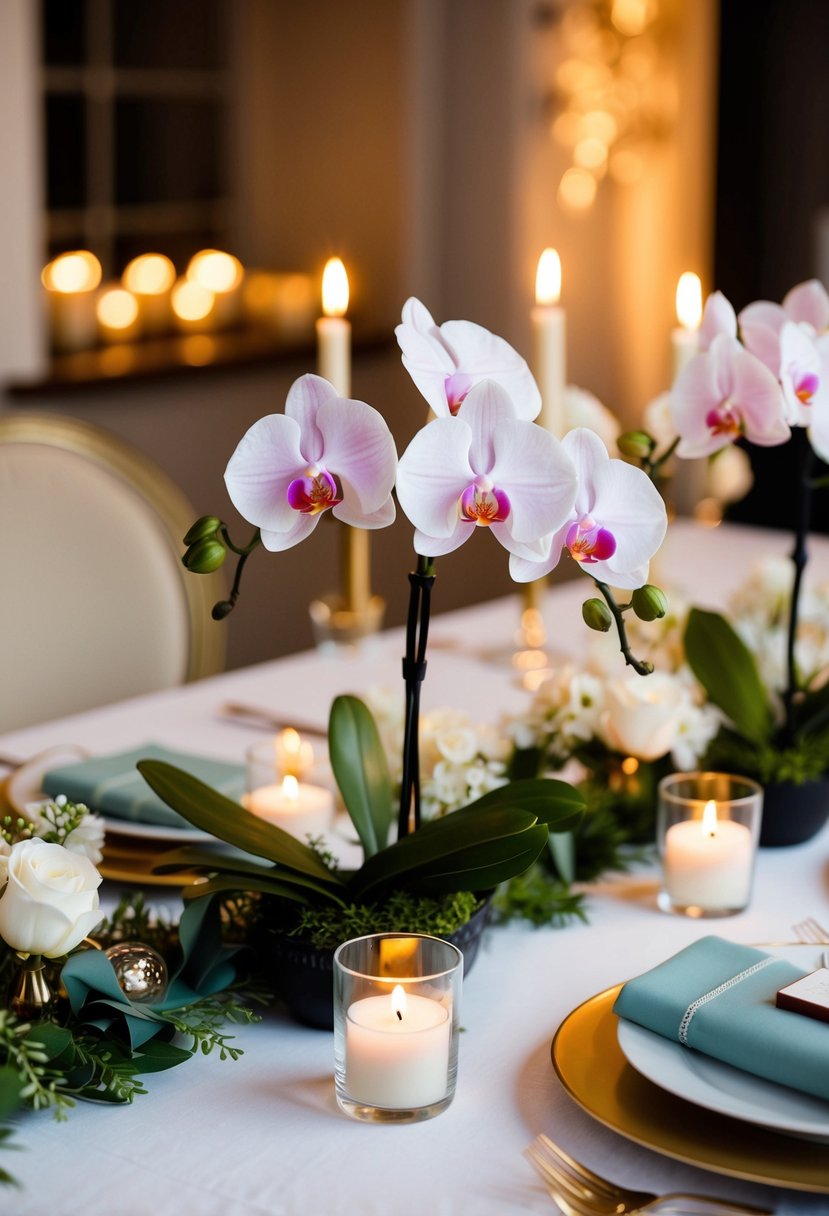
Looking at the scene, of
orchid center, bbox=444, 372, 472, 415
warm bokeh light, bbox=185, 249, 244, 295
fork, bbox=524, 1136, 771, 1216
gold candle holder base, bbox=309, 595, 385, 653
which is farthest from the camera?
warm bokeh light, bbox=185, 249, 244, 295

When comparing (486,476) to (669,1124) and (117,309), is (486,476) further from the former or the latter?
(117,309)

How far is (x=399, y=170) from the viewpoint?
3389mm

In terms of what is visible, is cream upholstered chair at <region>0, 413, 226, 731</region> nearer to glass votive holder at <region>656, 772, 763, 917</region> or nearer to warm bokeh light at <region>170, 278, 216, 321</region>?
glass votive holder at <region>656, 772, 763, 917</region>

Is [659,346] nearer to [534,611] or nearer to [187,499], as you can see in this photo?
[187,499]

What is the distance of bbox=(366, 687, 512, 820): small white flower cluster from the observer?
0.97 metres

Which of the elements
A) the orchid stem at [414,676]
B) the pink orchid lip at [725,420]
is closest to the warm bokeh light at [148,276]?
the pink orchid lip at [725,420]

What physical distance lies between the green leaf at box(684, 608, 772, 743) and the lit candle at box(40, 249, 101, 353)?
2180 mm

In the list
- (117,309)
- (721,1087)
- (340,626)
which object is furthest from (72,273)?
(721,1087)

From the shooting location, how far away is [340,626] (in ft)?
5.41

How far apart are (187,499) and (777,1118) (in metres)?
2.59

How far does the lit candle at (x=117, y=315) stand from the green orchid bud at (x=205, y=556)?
2504 mm

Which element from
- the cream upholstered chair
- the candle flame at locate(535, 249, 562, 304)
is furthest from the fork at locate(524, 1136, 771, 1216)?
the cream upholstered chair

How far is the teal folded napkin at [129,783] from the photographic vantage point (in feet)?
3.63

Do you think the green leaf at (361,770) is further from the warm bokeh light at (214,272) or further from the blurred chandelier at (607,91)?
the blurred chandelier at (607,91)
